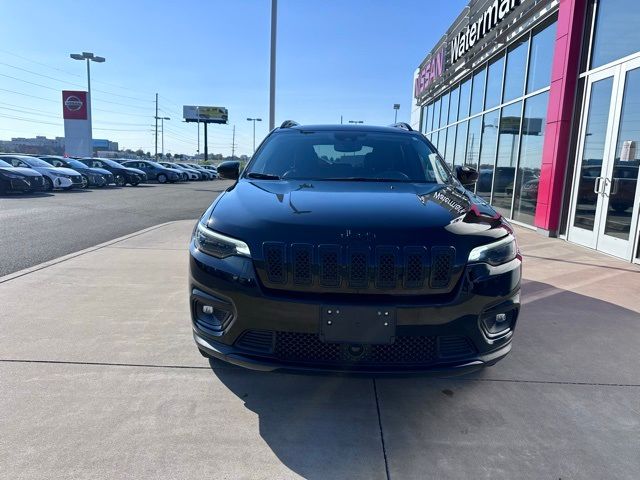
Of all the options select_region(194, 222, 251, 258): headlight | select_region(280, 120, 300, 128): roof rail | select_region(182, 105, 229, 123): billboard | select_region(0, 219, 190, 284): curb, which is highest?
select_region(182, 105, 229, 123): billboard

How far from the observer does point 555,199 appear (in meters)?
8.77

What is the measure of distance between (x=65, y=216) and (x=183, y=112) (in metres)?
75.4

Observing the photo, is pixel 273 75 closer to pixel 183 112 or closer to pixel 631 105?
pixel 631 105

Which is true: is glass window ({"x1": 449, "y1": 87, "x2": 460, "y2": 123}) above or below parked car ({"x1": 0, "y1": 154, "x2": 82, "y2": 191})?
above

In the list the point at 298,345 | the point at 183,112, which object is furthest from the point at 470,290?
the point at 183,112

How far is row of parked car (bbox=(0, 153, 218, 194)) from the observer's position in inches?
639

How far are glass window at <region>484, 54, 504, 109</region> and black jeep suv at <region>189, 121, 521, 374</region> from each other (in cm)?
1072

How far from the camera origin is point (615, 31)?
754 centimetres

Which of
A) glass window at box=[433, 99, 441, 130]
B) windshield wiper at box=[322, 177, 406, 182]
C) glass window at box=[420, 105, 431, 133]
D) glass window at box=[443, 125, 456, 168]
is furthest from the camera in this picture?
glass window at box=[420, 105, 431, 133]

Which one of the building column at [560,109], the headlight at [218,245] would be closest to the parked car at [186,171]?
the building column at [560,109]

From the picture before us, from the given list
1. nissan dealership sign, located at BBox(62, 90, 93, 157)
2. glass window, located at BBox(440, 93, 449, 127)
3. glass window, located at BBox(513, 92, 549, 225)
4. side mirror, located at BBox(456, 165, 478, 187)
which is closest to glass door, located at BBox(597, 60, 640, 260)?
glass window, located at BBox(513, 92, 549, 225)

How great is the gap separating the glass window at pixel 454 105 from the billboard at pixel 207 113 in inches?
2722

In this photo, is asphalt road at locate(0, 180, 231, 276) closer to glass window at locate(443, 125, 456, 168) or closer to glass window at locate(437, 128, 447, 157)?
glass window at locate(443, 125, 456, 168)

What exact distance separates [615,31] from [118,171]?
24.3 m
